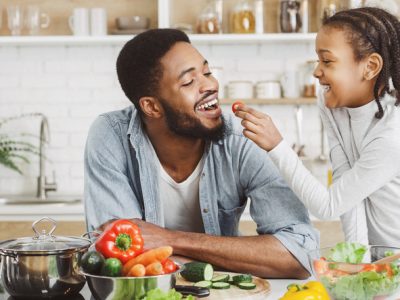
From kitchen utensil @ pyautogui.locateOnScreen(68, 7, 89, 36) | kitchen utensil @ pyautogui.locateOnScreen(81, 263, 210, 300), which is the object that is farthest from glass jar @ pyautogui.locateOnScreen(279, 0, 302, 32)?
kitchen utensil @ pyautogui.locateOnScreen(81, 263, 210, 300)

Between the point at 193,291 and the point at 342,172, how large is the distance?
798 mm

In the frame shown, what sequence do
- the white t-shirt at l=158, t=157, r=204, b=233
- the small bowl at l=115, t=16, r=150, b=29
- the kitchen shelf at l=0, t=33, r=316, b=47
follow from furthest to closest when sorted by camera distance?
the small bowl at l=115, t=16, r=150, b=29 < the kitchen shelf at l=0, t=33, r=316, b=47 < the white t-shirt at l=158, t=157, r=204, b=233

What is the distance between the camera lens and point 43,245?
5.25ft

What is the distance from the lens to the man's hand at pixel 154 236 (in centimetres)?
208

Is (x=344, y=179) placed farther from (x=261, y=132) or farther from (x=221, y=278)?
(x=221, y=278)

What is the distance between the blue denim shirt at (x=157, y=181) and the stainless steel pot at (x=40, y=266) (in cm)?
63

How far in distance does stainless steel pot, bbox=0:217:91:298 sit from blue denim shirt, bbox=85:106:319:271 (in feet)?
2.06

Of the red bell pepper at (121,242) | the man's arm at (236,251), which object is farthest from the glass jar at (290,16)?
the red bell pepper at (121,242)

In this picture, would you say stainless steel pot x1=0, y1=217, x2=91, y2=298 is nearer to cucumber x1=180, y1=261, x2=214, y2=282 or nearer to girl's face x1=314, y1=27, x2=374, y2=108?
cucumber x1=180, y1=261, x2=214, y2=282

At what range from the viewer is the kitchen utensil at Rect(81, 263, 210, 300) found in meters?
1.49

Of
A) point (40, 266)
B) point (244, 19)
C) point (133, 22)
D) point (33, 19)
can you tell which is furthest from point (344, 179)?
point (33, 19)

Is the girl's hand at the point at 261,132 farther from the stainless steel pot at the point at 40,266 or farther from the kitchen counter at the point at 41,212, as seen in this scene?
the kitchen counter at the point at 41,212

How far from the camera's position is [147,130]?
2.47m

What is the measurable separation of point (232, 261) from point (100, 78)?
265cm
